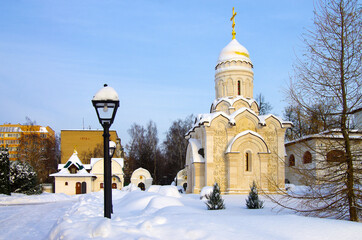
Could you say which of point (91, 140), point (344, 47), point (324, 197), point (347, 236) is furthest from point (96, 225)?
point (91, 140)

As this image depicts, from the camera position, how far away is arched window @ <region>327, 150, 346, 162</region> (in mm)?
9273

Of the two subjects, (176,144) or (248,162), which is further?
(176,144)

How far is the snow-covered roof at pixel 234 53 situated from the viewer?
2988 cm

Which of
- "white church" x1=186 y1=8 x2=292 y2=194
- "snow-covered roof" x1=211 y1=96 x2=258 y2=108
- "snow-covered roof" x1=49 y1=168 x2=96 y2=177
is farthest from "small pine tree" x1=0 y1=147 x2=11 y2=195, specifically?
"snow-covered roof" x1=211 y1=96 x2=258 y2=108

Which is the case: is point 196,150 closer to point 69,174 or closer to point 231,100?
point 231,100

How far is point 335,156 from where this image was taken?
932cm

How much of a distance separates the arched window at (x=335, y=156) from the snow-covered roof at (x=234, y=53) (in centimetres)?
2109

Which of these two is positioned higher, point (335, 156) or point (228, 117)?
point (228, 117)

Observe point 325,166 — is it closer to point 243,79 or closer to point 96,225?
point 96,225

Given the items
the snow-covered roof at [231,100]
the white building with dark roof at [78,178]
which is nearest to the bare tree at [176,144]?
the white building with dark roof at [78,178]

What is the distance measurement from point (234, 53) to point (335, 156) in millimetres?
21855

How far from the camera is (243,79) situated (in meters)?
29.6

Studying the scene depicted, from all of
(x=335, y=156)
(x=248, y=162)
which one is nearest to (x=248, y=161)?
(x=248, y=162)

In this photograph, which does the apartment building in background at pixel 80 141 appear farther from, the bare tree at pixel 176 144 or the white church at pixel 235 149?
the white church at pixel 235 149
